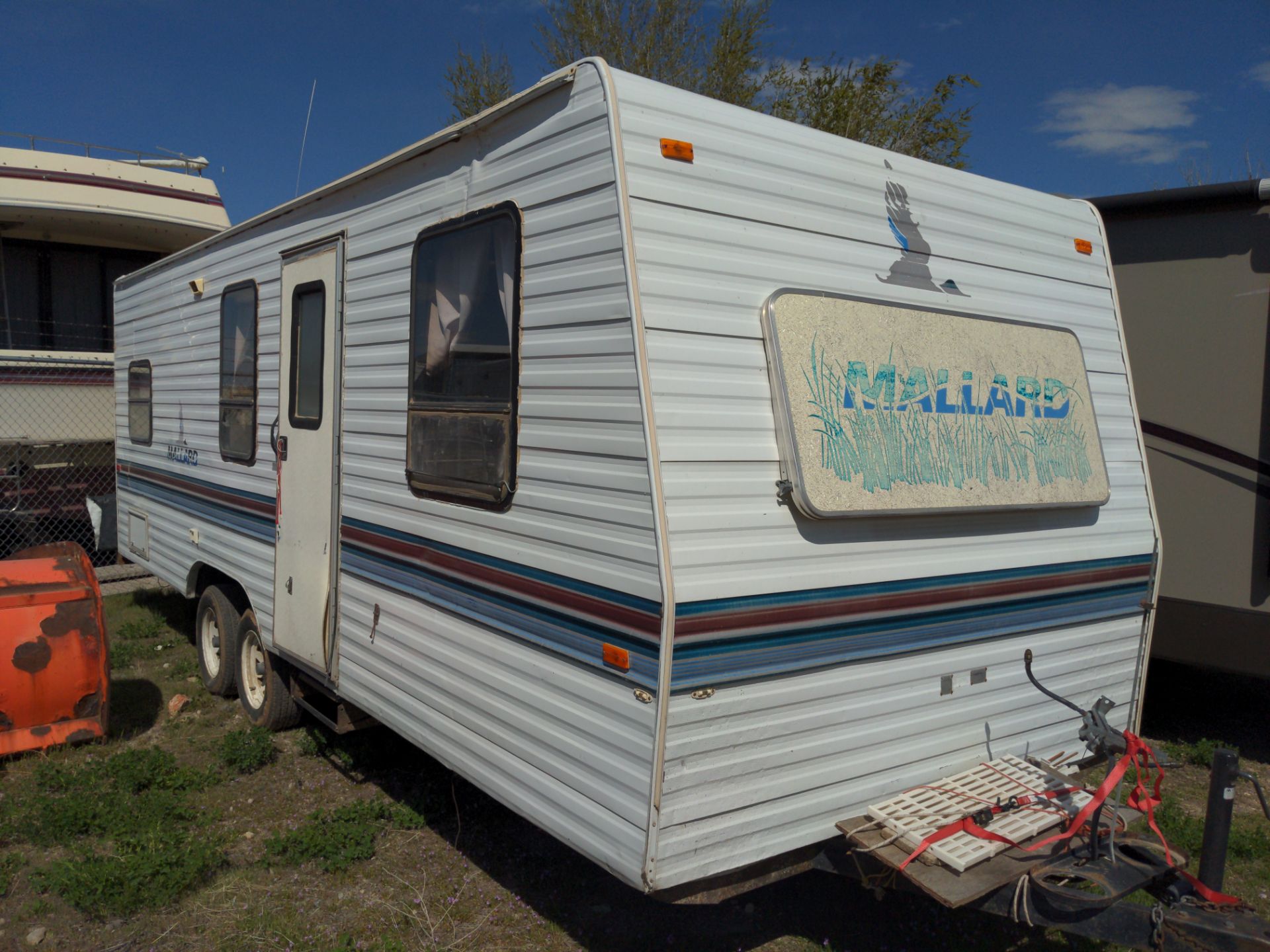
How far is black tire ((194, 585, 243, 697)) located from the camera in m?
5.71

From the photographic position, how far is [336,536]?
428 cm

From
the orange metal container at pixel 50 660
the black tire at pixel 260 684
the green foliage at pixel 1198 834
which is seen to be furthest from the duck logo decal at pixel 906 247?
the orange metal container at pixel 50 660

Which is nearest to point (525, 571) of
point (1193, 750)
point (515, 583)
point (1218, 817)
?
point (515, 583)

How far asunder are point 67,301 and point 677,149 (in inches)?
385

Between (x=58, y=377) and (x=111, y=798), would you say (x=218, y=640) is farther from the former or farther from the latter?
(x=58, y=377)

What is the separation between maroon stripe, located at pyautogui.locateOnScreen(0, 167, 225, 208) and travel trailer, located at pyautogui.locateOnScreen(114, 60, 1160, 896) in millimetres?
6726

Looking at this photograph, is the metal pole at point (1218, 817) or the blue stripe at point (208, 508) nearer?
the metal pole at point (1218, 817)

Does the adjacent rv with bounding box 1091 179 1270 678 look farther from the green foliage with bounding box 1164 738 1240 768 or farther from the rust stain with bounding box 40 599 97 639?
the rust stain with bounding box 40 599 97 639

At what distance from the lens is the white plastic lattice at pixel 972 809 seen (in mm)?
2680

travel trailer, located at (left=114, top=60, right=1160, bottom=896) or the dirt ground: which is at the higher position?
travel trailer, located at (left=114, top=60, right=1160, bottom=896)

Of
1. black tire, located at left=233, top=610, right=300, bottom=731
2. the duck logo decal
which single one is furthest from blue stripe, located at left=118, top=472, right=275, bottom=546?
the duck logo decal

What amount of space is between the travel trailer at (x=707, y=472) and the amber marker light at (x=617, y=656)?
0.03m

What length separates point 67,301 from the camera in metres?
10.3

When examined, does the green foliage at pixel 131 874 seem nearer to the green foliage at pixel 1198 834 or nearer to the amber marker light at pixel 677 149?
the amber marker light at pixel 677 149
